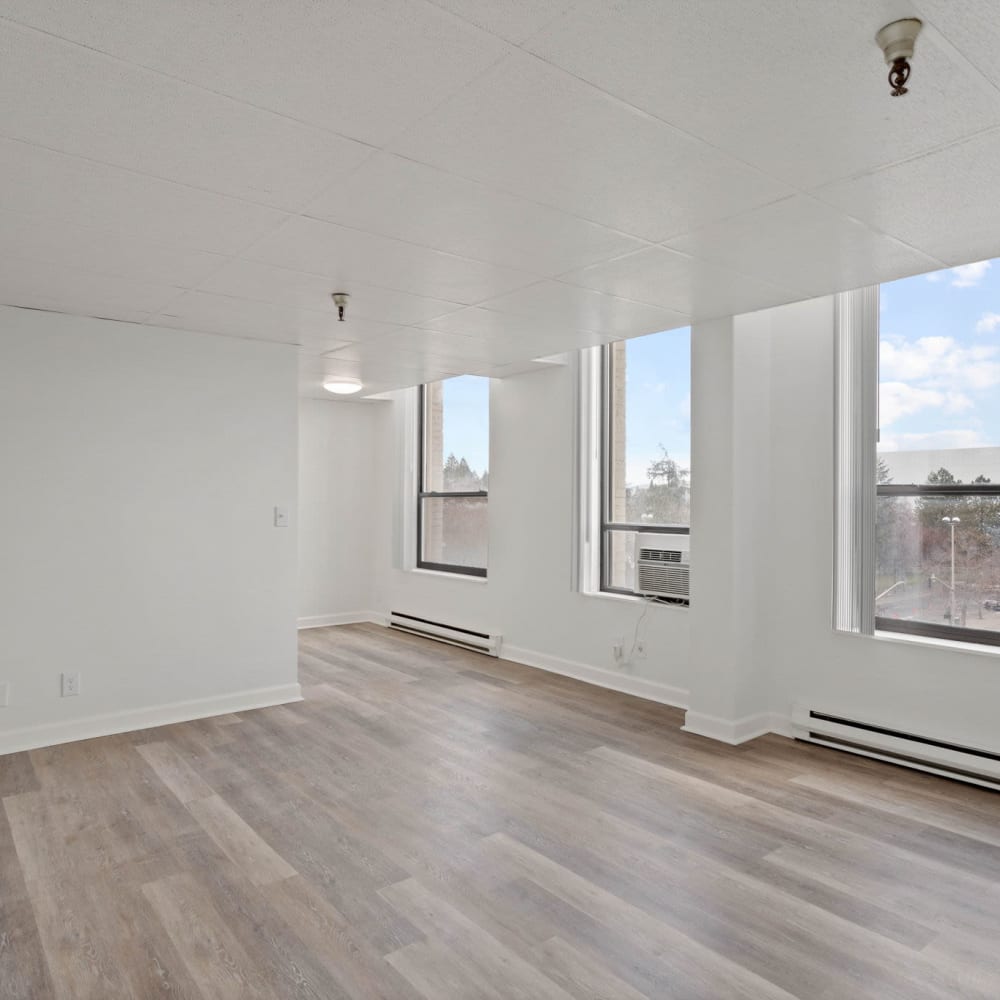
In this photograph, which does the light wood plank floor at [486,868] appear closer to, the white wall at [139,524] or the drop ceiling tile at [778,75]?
the white wall at [139,524]

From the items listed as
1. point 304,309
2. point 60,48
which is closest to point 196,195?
point 60,48

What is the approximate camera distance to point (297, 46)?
166 centimetres

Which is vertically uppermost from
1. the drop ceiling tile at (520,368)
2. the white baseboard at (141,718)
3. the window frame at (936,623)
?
the drop ceiling tile at (520,368)

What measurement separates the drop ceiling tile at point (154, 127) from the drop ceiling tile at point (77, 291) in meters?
1.31

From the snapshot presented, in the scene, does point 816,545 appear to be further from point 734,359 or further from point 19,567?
point 19,567

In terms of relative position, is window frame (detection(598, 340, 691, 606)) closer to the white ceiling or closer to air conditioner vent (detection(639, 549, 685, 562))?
air conditioner vent (detection(639, 549, 685, 562))

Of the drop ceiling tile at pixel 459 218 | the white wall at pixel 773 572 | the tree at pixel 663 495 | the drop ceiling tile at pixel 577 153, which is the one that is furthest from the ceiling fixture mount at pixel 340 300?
the tree at pixel 663 495

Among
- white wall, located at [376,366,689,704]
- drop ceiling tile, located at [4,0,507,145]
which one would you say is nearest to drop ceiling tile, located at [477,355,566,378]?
white wall, located at [376,366,689,704]

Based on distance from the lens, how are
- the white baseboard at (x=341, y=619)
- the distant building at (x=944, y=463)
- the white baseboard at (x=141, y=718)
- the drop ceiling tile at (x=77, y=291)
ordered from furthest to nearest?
the white baseboard at (x=341, y=619)
the white baseboard at (x=141, y=718)
the distant building at (x=944, y=463)
the drop ceiling tile at (x=77, y=291)

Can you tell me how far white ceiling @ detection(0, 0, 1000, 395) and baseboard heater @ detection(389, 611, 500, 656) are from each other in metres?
3.35

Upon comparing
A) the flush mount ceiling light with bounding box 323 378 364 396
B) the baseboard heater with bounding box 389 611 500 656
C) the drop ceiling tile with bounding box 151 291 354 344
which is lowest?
the baseboard heater with bounding box 389 611 500 656

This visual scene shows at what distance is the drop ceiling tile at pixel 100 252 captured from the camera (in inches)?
109

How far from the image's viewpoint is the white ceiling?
1.60 metres

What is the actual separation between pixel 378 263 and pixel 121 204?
0.99 metres
